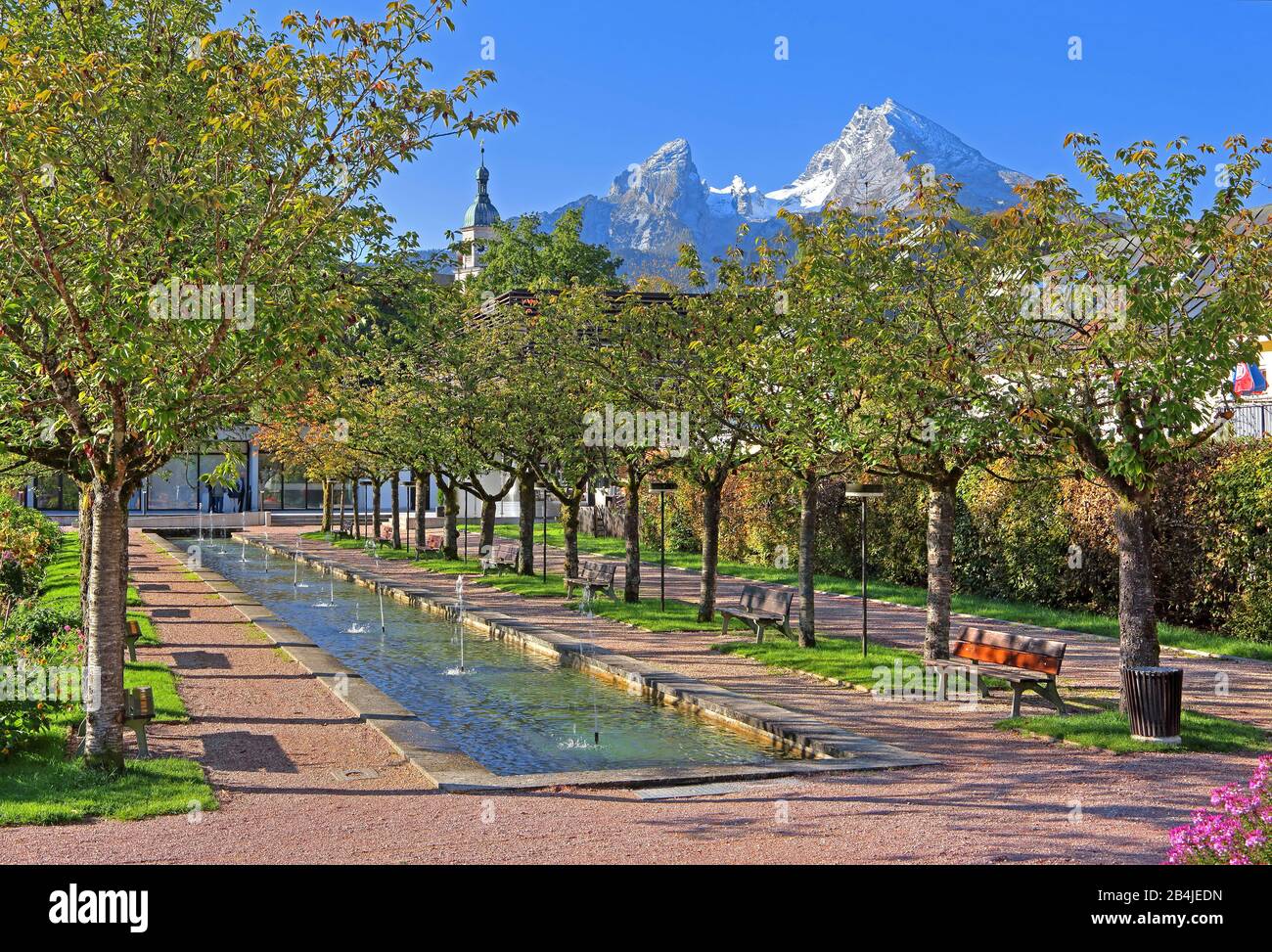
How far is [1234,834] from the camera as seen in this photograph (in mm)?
6176

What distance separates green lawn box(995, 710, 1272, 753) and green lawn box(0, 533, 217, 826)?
773cm

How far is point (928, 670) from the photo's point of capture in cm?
1477

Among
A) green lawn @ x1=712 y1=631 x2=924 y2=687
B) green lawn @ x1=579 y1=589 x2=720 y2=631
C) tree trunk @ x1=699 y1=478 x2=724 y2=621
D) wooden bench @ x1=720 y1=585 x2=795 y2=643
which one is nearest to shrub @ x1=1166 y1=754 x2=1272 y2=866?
green lawn @ x1=712 y1=631 x2=924 y2=687

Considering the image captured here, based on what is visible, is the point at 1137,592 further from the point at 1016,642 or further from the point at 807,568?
the point at 807,568

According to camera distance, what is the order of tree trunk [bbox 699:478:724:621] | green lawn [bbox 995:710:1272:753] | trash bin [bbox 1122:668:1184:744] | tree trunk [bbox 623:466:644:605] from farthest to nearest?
tree trunk [bbox 623:466:644:605] → tree trunk [bbox 699:478:724:621] → trash bin [bbox 1122:668:1184:744] → green lawn [bbox 995:710:1272:753]

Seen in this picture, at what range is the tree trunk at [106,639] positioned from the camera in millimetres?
9914

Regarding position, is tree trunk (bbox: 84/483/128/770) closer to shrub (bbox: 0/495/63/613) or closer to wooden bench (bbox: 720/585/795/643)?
wooden bench (bbox: 720/585/795/643)

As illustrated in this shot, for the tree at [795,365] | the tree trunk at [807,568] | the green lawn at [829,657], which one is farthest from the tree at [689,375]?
the green lawn at [829,657]

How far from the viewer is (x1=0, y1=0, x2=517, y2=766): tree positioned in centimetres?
955

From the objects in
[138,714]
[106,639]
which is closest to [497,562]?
[138,714]

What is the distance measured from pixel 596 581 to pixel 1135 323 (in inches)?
572
